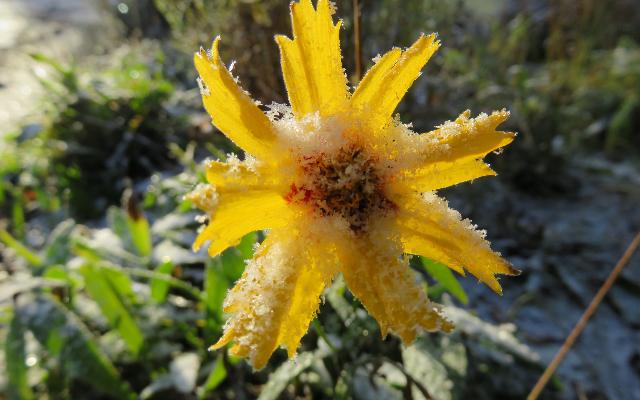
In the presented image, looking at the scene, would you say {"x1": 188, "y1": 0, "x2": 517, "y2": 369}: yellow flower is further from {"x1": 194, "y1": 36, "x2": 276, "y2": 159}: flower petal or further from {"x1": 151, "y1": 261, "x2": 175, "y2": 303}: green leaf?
{"x1": 151, "y1": 261, "x2": 175, "y2": 303}: green leaf

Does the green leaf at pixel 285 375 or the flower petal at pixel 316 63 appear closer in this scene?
the flower petal at pixel 316 63

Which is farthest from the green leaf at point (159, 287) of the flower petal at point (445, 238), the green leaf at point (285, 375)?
the flower petal at point (445, 238)

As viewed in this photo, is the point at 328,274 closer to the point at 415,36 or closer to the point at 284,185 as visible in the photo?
the point at 284,185

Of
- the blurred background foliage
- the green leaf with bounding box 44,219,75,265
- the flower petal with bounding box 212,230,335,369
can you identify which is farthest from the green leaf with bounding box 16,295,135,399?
the flower petal with bounding box 212,230,335,369

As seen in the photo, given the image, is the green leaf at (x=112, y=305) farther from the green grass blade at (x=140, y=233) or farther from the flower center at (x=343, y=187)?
the flower center at (x=343, y=187)

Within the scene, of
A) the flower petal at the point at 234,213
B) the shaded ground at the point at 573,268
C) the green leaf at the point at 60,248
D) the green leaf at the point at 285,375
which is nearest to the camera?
the flower petal at the point at 234,213

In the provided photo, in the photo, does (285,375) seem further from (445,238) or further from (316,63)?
(316,63)

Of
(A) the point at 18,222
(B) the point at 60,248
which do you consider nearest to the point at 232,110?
(B) the point at 60,248
